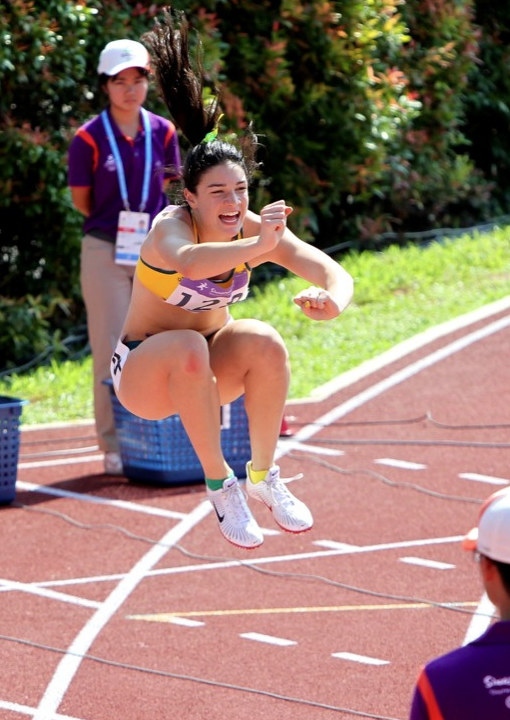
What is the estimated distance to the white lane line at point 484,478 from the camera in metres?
8.62

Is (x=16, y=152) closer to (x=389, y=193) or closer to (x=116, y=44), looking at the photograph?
(x=116, y=44)

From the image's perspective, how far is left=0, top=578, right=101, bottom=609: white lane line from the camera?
699 centimetres

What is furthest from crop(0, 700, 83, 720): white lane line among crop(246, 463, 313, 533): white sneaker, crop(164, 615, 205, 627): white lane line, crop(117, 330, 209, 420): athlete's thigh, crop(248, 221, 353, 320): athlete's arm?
crop(248, 221, 353, 320): athlete's arm

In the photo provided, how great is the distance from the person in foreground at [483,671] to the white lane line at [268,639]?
3.54 metres

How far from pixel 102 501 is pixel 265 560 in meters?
1.36

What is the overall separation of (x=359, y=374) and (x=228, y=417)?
2.55m

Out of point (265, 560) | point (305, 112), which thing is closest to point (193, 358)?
point (265, 560)

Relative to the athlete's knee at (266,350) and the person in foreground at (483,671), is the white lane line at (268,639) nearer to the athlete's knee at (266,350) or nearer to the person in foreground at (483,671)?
the athlete's knee at (266,350)

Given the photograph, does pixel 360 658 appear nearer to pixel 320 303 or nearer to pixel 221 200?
pixel 320 303

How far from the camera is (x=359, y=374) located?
10.8 meters

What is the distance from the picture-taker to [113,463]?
891cm

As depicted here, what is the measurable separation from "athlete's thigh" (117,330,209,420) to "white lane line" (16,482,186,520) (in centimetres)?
310

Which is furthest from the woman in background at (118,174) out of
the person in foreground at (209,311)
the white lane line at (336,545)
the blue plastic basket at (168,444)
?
the person in foreground at (209,311)

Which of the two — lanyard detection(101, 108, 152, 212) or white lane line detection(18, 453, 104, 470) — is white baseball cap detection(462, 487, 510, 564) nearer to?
lanyard detection(101, 108, 152, 212)
